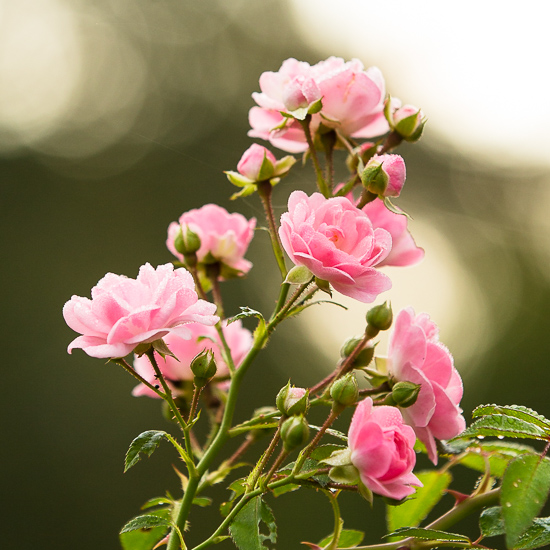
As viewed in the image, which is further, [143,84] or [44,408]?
[143,84]

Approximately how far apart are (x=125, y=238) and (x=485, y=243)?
3362 mm

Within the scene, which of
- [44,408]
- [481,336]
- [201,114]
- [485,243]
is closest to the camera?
[44,408]

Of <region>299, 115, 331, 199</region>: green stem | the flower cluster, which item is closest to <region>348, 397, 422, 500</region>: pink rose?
the flower cluster

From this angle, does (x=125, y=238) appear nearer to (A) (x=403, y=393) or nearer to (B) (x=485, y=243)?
(B) (x=485, y=243)

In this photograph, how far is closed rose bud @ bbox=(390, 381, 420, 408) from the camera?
0.58 meters

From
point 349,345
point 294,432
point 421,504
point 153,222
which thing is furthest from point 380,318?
point 153,222

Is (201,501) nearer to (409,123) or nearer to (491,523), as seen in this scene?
(491,523)

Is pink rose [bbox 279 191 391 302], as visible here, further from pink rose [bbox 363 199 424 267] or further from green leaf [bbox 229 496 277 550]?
green leaf [bbox 229 496 277 550]

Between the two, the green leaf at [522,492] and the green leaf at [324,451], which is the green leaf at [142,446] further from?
the green leaf at [522,492]

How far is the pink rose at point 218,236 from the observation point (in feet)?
2.64

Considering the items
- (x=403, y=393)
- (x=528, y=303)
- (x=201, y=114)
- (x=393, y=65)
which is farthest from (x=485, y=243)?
(x=403, y=393)

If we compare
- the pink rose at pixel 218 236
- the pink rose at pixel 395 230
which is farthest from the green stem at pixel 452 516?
the pink rose at pixel 218 236

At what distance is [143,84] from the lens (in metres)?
7.84

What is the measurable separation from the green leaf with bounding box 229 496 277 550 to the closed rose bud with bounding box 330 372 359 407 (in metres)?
0.10
